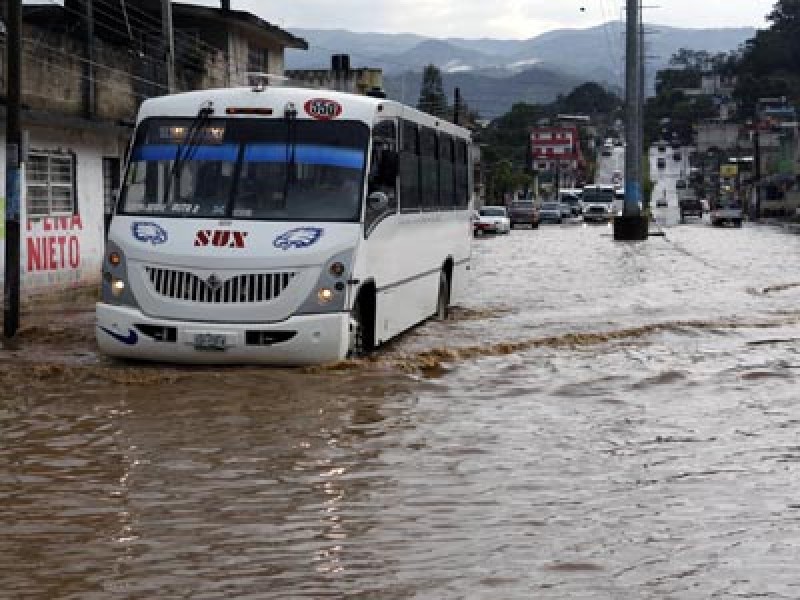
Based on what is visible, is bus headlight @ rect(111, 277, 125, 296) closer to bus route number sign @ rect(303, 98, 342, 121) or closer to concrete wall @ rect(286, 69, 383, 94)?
bus route number sign @ rect(303, 98, 342, 121)

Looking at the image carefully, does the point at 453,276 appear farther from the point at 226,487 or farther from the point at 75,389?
the point at 226,487

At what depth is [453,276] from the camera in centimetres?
1945

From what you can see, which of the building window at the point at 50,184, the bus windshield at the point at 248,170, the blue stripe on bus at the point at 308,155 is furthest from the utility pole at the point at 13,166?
the building window at the point at 50,184

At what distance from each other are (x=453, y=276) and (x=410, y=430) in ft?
31.2

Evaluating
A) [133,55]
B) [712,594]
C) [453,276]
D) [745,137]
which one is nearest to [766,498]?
[712,594]

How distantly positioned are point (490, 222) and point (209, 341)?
47.3m

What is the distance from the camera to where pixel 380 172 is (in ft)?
43.4

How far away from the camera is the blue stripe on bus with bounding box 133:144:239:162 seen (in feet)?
42.2

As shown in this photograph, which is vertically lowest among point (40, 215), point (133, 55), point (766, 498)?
point (766, 498)

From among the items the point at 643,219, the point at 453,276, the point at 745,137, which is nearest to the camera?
the point at 453,276

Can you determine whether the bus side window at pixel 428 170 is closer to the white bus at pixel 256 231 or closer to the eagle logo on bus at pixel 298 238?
the white bus at pixel 256 231

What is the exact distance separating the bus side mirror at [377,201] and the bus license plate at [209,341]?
2.06m

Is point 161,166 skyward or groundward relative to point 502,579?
skyward

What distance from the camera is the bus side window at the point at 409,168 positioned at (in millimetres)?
14844
